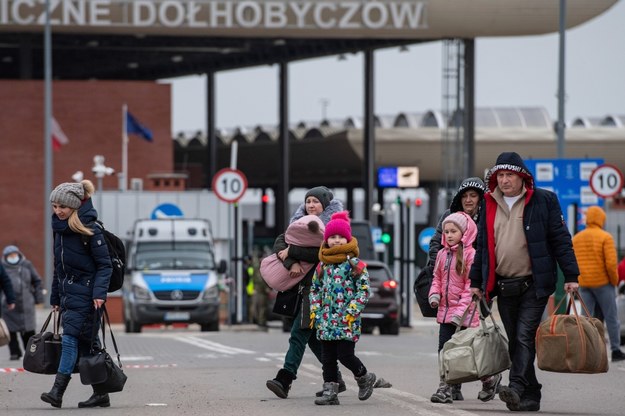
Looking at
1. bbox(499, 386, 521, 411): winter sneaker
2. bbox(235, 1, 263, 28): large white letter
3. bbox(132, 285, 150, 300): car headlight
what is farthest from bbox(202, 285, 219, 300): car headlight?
bbox(499, 386, 521, 411): winter sneaker

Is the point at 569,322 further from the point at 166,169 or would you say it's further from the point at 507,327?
the point at 166,169

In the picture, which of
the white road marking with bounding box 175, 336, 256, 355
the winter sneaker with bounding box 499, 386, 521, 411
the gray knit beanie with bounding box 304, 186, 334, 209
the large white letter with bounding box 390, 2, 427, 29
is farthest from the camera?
the large white letter with bounding box 390, 2, 427, 29

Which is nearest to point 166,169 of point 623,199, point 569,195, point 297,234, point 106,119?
point 106,119

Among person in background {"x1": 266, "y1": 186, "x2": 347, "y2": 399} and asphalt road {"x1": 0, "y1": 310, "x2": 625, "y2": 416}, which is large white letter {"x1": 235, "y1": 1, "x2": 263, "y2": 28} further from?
person in background {"x1": 266, "y1": 186, "x2": 347, "y2": 399}

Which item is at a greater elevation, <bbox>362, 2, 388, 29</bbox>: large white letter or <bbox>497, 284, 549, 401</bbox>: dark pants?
<bbox>362, 2, 388, 29</bbox>: large white letter

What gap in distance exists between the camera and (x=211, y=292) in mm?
32375

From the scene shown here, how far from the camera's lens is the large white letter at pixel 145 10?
160 feet

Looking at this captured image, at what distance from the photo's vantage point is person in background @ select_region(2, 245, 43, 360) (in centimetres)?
2152

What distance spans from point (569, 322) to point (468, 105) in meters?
40.9

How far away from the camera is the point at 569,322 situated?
1132 cm

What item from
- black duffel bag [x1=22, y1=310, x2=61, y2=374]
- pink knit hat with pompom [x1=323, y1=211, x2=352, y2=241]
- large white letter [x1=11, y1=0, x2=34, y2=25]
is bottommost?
black duffel bag [x1=22, y1=310, x2=61, y2=374]

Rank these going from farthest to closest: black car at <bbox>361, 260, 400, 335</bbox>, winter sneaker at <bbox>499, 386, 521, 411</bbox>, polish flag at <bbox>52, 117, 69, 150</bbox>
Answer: polish flag at <bbox>52, 117, 69, 150</bbox>, black car at <bbox>361, 260, 400, 335</bbox>, winter sneaker at <bbox>499, 386, 521, 411</bbox>

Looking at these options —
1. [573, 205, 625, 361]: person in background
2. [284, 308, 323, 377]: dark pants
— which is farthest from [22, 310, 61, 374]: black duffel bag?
[573, 205, 625, 361]: person in background

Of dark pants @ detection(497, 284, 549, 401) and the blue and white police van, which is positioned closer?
dark pants @ detection(497, 284, 549, 401)
